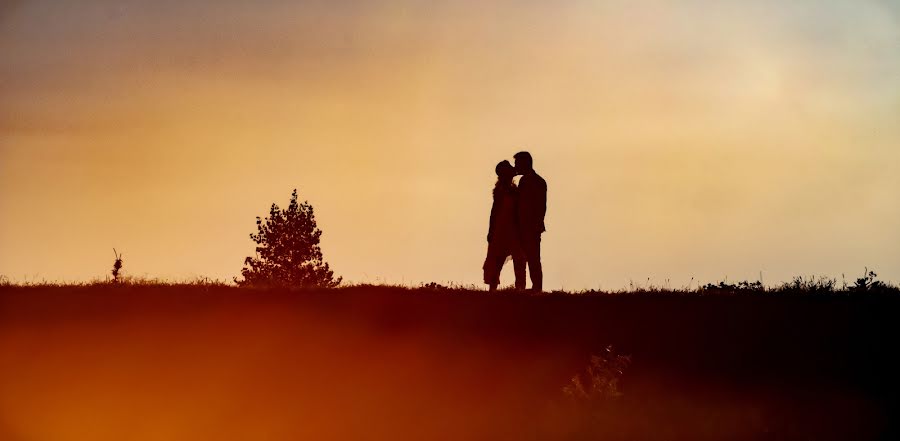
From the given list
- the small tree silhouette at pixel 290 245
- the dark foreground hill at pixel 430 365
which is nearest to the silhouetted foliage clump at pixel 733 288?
the dark foreground hill at pixel 430 365

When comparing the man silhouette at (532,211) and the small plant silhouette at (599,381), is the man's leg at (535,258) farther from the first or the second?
the small plant silhouette at (599,381)

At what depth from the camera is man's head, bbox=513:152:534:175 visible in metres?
26.2

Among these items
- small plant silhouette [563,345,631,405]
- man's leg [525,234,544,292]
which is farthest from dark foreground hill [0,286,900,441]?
man's leg [525,234,544,292]

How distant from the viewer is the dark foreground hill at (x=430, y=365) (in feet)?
58.3

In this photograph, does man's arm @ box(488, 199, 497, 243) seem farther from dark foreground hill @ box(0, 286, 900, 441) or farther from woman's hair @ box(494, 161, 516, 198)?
dark foreground hill @ box(0, 286, 900, 441)

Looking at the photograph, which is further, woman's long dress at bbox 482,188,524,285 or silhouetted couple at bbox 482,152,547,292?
woman's long dress at bbox 482,188,524,285

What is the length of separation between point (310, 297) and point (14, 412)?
616 centimetres

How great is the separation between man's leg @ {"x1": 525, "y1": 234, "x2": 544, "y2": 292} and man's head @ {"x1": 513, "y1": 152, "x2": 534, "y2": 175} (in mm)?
1410

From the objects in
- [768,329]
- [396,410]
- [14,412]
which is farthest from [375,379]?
[768,329]

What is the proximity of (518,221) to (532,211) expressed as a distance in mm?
419

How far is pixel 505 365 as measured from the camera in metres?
20.5

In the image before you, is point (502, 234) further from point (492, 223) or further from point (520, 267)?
point (520, 267)

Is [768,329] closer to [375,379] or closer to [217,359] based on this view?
[375,379]

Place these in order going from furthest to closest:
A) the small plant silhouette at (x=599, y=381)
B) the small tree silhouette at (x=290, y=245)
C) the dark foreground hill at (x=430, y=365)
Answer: the small tree silhouette at (x=290, y=245)
the small plant silhouette at (x=599, y=381)
the dark foreground hill at (x=430, y=365)
